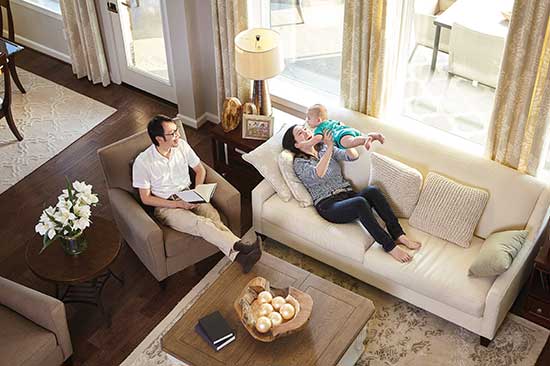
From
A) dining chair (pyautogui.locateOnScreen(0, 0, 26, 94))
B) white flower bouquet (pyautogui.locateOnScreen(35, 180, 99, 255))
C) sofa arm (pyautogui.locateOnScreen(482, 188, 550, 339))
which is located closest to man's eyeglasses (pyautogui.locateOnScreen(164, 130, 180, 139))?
white flower bouquet (pyautogui.locateOnScreen(35, 180, 99, 255))

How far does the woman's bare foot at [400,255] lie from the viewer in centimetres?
434

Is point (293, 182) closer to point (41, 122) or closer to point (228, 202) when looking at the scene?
point (228, 202)

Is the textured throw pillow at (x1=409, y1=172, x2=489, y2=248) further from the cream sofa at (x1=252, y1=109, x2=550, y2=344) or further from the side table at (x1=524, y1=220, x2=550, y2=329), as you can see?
the side table at (x1=524, y1=220, x2=550, y2=329)

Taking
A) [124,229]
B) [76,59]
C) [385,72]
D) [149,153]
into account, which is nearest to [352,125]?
[385,72]

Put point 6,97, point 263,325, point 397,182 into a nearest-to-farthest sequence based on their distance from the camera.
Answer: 1. point 263,325
2. point 397,182
3. point 6,97

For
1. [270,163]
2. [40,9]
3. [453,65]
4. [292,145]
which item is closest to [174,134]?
[270,163]

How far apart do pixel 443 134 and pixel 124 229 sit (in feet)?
7.34

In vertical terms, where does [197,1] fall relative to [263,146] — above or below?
above

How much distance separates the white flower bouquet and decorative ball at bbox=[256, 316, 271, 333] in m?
1.14

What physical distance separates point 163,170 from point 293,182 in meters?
0.83

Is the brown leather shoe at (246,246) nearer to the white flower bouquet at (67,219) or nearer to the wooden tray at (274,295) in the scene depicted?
the wooden tray at (274,295)

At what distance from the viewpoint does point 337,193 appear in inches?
184

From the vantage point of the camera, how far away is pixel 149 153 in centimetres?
453

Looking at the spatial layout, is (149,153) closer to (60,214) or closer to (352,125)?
(60,214)
